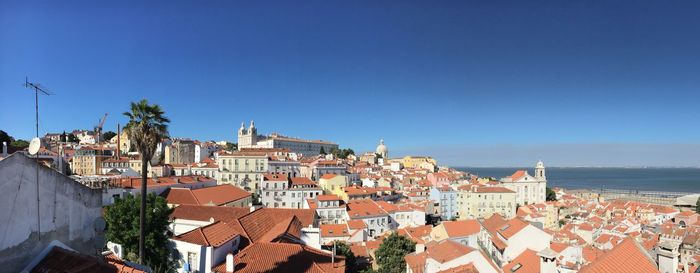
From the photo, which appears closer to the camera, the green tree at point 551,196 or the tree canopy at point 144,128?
the tree canopy at point 144,128

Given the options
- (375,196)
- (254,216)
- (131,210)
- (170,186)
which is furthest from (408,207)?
(131,210)

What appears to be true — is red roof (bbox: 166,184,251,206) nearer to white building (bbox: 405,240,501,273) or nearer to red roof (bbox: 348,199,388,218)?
red roof (bbox: 348,199,388,218)

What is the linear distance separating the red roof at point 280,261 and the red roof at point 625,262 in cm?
958

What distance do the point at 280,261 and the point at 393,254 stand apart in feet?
48.9

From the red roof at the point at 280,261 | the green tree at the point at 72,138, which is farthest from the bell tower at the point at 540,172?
the green tree at the point at 72,138

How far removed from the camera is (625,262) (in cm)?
1086

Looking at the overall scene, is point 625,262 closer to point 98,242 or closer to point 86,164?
point 98,242

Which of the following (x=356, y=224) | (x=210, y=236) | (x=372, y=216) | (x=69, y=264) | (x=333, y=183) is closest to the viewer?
(x=69, y=264)

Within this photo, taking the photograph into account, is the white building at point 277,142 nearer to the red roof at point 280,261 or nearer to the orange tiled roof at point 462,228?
the orange tiled roof at point 462,228

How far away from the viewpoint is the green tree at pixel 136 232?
16109 mm

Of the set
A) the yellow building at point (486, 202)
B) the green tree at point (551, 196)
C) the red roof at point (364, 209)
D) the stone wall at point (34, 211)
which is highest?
the stone wall at point (34, 211)

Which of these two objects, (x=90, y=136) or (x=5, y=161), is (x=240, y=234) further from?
(x=90, y=136)

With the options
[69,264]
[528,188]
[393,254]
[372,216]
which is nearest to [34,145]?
[69,264]

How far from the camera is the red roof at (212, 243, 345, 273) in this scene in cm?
1535
